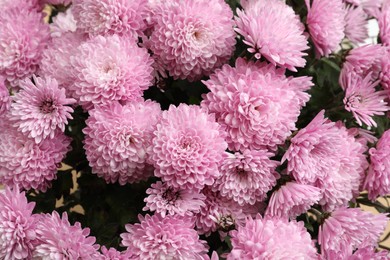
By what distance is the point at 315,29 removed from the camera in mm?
574

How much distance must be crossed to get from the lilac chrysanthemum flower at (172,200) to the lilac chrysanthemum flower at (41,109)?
0.36ft

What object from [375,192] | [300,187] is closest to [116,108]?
[300,187]

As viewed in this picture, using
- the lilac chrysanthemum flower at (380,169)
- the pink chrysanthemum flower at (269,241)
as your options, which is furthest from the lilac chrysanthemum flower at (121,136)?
the lilac chrysanthemum flower at (380,169)

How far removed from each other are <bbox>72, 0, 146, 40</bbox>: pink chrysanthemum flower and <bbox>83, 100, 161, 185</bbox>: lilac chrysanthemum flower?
0.28ft

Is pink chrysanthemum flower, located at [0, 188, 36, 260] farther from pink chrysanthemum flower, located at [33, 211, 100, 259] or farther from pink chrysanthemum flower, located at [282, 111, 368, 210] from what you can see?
pink chrysanthemum flower, located at [282, 111, 368, 210]

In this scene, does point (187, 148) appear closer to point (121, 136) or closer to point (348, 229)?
point (121, 136)

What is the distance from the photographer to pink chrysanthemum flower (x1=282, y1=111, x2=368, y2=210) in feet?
1.69

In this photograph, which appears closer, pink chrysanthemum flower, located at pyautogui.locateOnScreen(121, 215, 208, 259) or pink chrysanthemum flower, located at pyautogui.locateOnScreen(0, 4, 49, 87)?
pink chrysanthemum flower, located at pyautogui.locateOnScreen(121, 215, 208, 259)

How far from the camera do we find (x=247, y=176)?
20.6 inches

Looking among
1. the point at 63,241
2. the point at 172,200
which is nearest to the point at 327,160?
the point at 172,200

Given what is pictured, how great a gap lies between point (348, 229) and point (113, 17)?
0.32 m

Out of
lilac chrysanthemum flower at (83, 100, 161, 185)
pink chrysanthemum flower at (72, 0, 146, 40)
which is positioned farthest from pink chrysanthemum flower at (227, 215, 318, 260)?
pink chrysanthemum flower at (72, 0, 146, 40)

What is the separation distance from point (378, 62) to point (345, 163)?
0.43 feet

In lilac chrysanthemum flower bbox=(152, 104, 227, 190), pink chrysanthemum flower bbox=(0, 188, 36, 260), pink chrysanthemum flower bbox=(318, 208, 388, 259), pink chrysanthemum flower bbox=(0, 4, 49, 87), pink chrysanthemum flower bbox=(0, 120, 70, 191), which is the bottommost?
pink chrysanthemum flower bbox=(0, 188, 36, 260)
